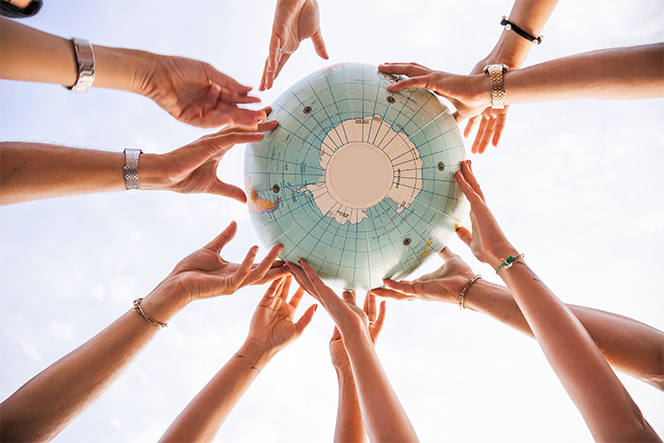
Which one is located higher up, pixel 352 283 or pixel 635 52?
pixel 635 52

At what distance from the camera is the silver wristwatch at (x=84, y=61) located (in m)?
2.14

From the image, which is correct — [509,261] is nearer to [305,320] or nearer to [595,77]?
[595,77]

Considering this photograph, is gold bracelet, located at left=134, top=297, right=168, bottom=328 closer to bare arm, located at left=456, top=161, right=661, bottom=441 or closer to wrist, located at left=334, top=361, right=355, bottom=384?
wrist, located at left=334, top=361, right=355, bottom=384

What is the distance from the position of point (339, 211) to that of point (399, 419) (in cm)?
139

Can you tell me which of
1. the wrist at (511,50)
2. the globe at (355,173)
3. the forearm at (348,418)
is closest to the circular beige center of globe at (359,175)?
the globe at (355,173)

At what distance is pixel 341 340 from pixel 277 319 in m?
0.64

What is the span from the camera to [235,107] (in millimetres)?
2775

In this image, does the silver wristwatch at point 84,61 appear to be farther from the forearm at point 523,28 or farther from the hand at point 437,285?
the forearm at point 523,28

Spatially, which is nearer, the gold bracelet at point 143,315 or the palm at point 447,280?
the gold bracelet at point 143,315

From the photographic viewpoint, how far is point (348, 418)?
277 centimetres

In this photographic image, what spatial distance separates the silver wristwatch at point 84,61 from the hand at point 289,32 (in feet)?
4.59

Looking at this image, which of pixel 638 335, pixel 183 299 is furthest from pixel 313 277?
pixel 638 335

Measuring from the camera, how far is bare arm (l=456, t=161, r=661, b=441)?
172 cm

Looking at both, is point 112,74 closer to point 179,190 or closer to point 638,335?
point 179,190
